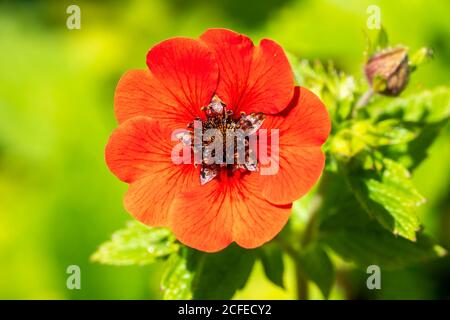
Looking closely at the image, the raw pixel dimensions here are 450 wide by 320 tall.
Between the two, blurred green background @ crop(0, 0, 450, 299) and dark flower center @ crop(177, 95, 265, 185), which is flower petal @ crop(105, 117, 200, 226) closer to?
dark flower center @ crop(177, 95, 265, 185)

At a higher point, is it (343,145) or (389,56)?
(389,56)

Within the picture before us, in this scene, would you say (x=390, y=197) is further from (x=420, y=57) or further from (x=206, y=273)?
(x=206, y=273)

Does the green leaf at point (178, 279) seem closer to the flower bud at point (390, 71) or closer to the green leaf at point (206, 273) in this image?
the green leaf at point (206, 273)

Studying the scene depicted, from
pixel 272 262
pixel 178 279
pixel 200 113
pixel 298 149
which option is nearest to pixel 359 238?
pixel 272 262

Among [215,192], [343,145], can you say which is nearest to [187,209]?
[215,192]

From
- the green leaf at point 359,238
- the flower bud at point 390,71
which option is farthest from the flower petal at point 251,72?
the green leaf at point 359,238
